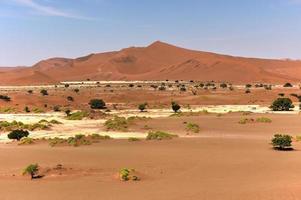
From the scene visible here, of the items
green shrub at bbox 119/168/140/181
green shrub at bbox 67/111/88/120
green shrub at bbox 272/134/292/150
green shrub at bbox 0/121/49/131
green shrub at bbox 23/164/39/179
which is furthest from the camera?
green shrub at bbox 67/111/88/120

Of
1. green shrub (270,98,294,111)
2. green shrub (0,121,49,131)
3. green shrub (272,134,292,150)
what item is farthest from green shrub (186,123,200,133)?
green shrub (270,98,294,111)

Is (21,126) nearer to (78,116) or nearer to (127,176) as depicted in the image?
(78,116)

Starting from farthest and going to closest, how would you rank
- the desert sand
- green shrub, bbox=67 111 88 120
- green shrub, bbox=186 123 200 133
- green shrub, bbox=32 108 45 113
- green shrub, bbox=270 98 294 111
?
green shrub, bbox=32 108 45 113 < green shrub, bbox=270 98 294 111 < green shrub, bbox=67 111 88 120 < green shrub, bbox=186 123 200 133 < the desert sand

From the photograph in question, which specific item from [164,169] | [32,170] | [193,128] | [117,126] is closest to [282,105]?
[193,128]

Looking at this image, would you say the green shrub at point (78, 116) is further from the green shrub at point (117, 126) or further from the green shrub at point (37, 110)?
the green shrub at point (37, 110)

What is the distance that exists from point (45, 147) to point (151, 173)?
10.5m

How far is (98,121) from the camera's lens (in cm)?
4756

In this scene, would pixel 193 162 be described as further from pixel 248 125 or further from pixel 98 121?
pixel 98 121

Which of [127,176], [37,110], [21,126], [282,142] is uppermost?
[282,142]

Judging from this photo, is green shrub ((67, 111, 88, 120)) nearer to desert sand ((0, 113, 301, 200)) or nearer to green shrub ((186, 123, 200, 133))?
green shrub ((186, 123, 200, 133))

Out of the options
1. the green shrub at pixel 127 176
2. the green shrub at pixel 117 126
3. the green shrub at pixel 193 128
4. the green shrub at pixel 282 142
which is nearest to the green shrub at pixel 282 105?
the green shrub at pixel 193 128

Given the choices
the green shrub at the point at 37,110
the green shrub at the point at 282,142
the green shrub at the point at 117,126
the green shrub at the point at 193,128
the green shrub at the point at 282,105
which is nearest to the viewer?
the green shrub at the point at 282,142

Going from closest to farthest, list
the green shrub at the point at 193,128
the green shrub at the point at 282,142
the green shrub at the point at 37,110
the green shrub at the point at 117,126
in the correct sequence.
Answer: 1. the green shrub at the point at 282,142
2. the green shrub at the point at 193,128
3. the green shrub at the point at 117,126
4. the green shrub at the point at 37,110

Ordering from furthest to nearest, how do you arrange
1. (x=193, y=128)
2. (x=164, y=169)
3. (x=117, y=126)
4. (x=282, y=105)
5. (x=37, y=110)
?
(x=37, y=110) → (x=282, y=105) → (x=117, y=126) → (x=193, y=128) → (x=164, y=169)
